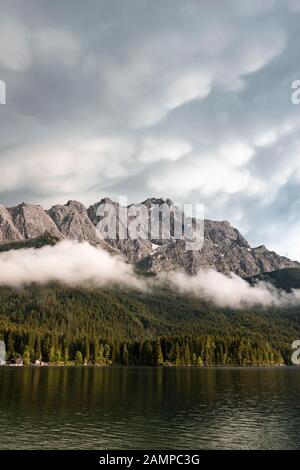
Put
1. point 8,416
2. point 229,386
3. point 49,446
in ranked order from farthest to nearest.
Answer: point 229,386 → point 8,416 → point 49,446

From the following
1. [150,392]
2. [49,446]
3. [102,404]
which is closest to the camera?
[49,446]

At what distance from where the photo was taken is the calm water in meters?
61.5

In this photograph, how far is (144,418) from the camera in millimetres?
78062

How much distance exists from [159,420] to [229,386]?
71.5m

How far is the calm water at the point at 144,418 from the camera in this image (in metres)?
61.5

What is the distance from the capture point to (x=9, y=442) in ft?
195
